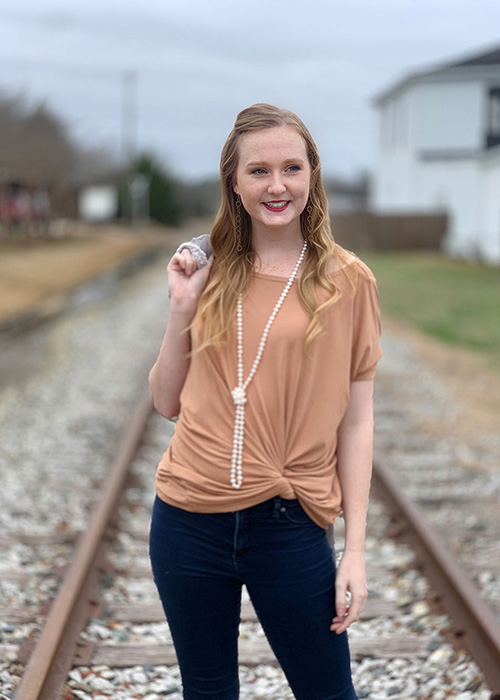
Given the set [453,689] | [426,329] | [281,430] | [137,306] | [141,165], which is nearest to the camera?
[281,430]

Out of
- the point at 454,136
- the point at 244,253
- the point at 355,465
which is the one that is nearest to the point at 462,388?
the point at 355,465

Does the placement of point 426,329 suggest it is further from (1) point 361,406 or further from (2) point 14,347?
(1) point 361,406

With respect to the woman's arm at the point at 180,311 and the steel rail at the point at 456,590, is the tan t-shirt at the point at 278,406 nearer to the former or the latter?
the woman's arm at the point at 180,311

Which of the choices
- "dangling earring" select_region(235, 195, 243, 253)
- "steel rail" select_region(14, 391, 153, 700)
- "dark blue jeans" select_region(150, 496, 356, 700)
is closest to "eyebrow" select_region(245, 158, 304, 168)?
"dangling earring" select_region(235, 195, 243, 253)

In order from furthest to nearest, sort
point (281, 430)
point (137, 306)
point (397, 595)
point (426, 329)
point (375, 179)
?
point (375, 179)
point (137, 306)
point (426, 329)
point (397, 595)
point (281, 430)

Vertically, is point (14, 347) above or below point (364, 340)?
below

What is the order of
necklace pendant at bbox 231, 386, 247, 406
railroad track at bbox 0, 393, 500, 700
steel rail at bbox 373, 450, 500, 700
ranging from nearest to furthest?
necklace pendant at bbox 231, 386, 247, 406 → railroad track at bbox 0, 393, 500, 700 → steel rail at bbox 373, 450, 500, 700

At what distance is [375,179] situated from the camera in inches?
1748

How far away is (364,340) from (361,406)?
0.56 feet

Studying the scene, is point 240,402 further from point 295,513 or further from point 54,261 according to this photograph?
point 54,261

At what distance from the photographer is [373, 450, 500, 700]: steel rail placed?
143 inches

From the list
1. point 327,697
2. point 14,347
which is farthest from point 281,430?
point 14,347

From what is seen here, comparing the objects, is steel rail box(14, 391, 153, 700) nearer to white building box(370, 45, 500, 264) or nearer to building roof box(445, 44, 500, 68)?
white building box(370, 45, 500, 264)

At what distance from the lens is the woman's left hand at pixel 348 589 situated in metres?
2.06
